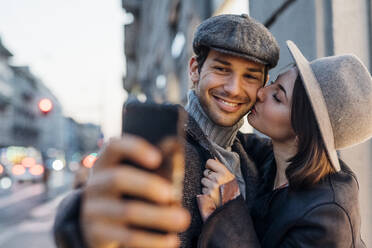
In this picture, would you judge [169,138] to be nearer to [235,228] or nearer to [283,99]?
[235,228]

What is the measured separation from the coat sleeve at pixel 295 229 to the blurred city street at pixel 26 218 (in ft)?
10.1

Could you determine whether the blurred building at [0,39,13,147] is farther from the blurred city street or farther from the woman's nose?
the woman's nose

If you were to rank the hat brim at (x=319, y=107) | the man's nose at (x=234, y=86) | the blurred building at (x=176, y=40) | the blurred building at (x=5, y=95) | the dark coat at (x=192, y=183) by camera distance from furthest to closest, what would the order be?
the blurred building at (x=5, y=95) → the blurred building at (x=176, y=40) → the man's nose at (x=234, y=86) → the hat brim at (x=319, y=107) → the dark coat at (x=192, y=183)

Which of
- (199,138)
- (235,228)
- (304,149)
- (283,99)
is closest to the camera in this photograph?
(235,228)

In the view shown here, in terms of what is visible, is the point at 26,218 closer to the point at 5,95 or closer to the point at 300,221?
the point at 300,221

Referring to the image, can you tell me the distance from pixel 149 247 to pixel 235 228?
→ 705mm

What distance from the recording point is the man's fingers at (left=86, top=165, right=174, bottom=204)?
1.56ft

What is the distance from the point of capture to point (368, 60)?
8.15ft

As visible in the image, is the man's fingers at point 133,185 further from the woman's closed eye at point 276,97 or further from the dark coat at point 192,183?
the woman's closed eye at point 276,97

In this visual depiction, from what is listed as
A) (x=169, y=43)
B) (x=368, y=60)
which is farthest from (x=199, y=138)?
(x=169, y=43)

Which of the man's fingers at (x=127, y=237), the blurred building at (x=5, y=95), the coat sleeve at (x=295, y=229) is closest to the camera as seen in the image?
the man's fingers at (x=127, y=237)

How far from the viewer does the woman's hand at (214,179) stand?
113cm

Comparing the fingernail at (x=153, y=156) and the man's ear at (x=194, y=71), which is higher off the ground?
the fingernail at (x=153, y=156)

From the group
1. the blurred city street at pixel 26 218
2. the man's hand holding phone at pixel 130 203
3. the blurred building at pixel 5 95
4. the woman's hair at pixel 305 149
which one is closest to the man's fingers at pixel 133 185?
the man's hand holding phone at pixel 130 203
